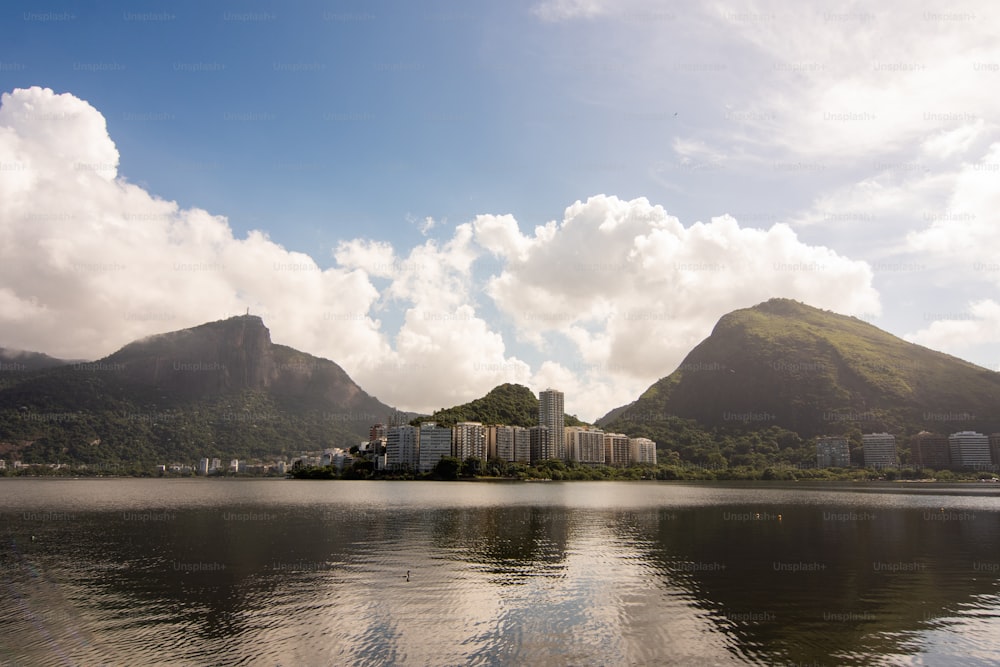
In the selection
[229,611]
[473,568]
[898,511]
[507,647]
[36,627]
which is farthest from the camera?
[898,511]

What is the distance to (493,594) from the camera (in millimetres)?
41594

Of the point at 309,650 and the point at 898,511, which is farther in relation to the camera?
the point at 898,511

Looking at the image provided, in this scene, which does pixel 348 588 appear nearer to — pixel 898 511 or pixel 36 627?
pixel 36 627

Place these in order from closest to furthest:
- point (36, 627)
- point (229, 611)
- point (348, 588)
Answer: point (36, 627), point (229, 611), point (348, 588)

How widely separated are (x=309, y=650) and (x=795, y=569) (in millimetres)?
43249

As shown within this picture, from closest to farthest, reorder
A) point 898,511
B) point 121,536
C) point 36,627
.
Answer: point 36,627, point 121,536, point 898,511

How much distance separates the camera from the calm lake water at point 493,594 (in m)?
30.3

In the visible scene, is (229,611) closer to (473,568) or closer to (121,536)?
(473,568)

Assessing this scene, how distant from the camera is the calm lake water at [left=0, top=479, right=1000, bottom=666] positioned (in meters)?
30.3

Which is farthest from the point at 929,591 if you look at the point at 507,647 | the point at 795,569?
the point at 507,647

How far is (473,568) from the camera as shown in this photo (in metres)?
50.7

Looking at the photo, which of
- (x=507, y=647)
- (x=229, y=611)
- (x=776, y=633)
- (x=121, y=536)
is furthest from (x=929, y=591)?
(x=121, y=536)

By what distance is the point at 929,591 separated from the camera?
1727 inches

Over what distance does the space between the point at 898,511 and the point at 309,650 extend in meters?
118
